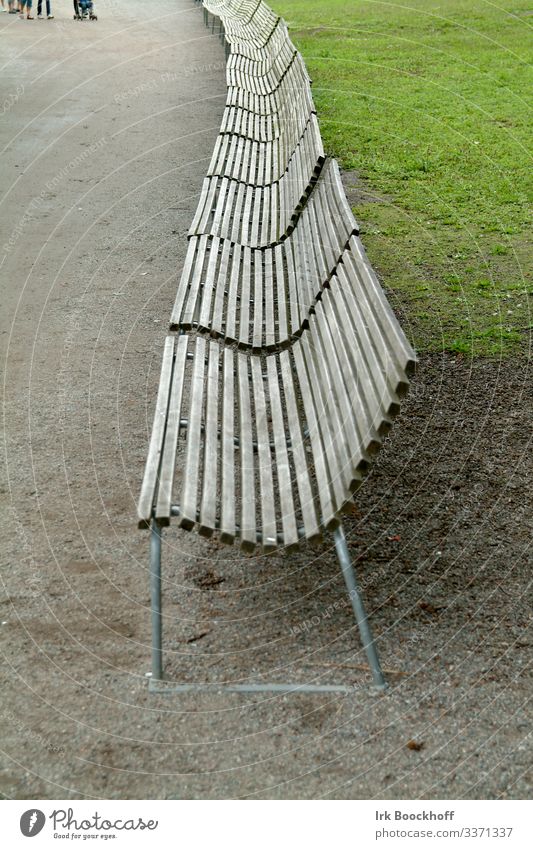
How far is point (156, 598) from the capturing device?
10.0 ft

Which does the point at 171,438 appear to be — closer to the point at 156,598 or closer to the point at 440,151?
the point at 156,598

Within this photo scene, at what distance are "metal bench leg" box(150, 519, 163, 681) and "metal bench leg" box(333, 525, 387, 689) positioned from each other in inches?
21.5

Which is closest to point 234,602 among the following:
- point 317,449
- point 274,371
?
point 317,449

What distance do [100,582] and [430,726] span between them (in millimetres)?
1296

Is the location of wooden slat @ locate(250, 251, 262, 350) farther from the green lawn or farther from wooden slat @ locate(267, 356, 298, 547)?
the green lawn

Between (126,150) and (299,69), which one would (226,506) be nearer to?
(299,69)

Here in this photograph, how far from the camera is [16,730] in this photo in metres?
2.93

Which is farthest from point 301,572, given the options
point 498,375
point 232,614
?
point 498,375

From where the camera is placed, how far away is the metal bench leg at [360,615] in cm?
305

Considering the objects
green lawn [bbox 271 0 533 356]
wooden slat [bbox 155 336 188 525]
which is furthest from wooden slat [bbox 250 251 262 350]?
green lawn [bbox 271 0 533 356]

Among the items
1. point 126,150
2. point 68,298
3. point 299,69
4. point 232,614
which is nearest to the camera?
point 232,614

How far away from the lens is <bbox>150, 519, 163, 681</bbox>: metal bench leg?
9.92 ft

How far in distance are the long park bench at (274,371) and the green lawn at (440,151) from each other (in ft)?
3.15

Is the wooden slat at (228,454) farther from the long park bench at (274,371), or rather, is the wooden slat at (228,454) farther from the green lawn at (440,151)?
the green lawn at (440,151)
